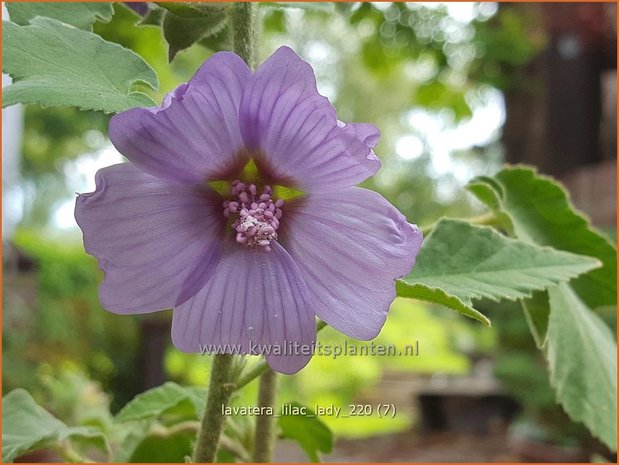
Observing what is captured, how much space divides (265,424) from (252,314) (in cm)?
14

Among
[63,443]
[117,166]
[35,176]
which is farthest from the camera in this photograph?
[35,176]

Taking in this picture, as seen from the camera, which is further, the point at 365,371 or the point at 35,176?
the point at 35,176

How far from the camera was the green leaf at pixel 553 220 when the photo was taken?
18.8 inches

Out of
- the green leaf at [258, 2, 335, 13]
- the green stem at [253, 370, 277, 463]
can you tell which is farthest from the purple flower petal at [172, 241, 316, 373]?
the green leaf at [258, 2, 335, 13]

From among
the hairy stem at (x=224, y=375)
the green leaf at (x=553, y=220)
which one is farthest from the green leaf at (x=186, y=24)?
the green leaf at (x=553, y=220)

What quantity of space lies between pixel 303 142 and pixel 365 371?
2.77m

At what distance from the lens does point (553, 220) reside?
0.49m

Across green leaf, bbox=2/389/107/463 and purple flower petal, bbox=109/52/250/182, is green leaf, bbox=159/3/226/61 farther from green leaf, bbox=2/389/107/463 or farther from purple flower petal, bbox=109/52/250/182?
green leaf, bbox=2/389/107/463

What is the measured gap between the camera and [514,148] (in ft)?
7.29

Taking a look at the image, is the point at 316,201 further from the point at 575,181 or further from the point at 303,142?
the point at 575,181

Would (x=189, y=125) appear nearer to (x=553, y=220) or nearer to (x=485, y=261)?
(x=485, y=261)

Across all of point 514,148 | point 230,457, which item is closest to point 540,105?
point 514,148

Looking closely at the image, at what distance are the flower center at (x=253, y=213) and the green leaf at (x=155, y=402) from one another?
17 cm

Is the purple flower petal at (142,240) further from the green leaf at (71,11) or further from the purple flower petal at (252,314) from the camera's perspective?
the green leaf at (71,11)
